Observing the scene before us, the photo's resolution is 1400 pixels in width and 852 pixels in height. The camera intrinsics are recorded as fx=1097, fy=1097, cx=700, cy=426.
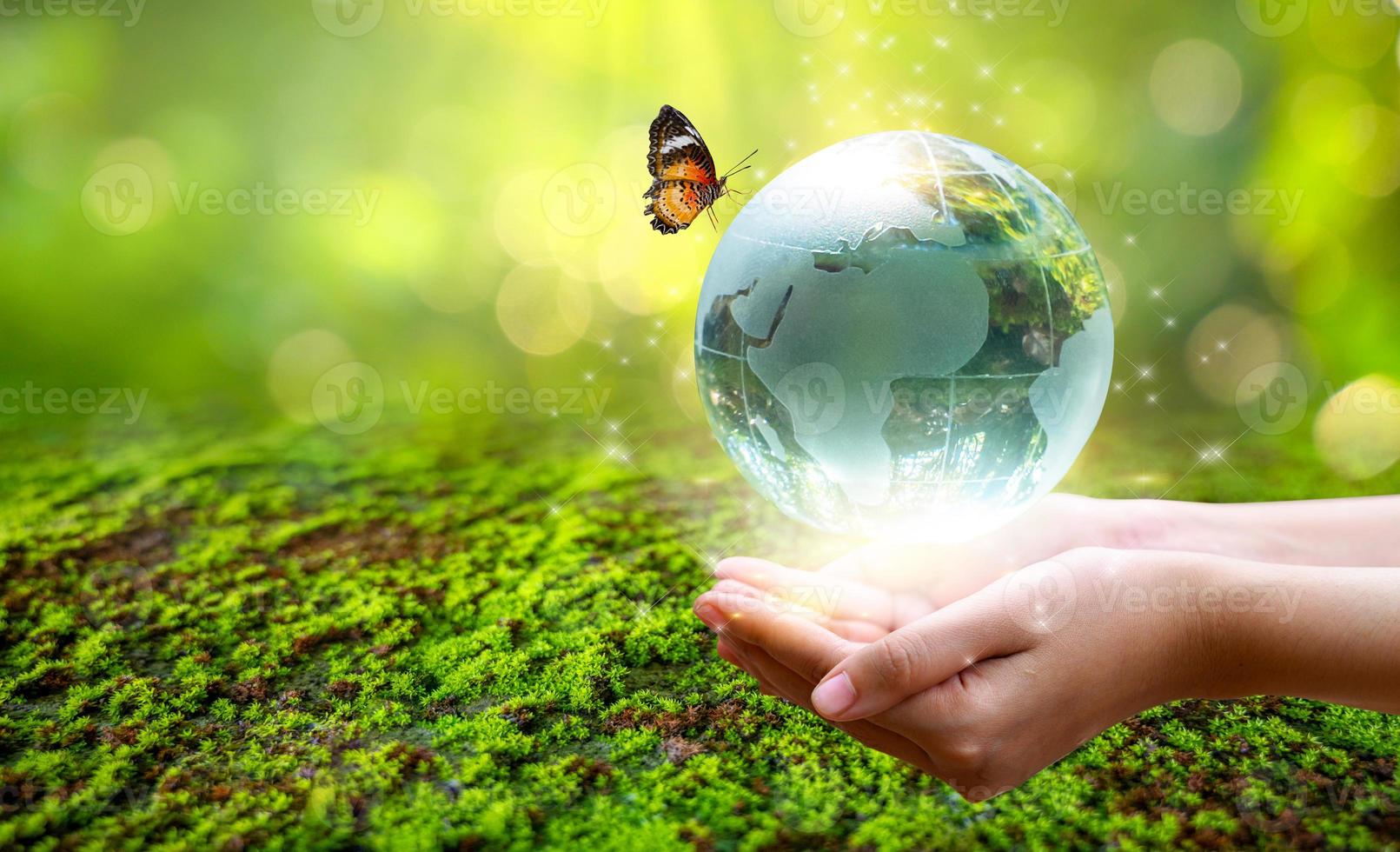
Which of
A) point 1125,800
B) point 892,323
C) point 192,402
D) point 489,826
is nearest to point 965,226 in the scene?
point 892,323

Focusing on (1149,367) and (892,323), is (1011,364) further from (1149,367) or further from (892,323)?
(1149,367)

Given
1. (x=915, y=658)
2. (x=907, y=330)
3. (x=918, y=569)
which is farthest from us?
(x=918, y=569)

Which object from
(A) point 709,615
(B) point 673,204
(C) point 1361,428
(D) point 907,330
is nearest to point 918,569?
(A) point 709,615

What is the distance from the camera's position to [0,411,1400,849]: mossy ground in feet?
7.32

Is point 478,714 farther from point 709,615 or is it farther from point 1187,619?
point 1187,619

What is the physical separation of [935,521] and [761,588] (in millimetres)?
415

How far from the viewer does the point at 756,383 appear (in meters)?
2.22

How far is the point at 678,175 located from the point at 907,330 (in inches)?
37.9

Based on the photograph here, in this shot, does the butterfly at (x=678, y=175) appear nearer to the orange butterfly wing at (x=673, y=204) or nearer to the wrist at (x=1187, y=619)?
the orange butterfly wing at (x=673, y=204)

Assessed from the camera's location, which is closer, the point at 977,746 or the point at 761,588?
the point at 977,746

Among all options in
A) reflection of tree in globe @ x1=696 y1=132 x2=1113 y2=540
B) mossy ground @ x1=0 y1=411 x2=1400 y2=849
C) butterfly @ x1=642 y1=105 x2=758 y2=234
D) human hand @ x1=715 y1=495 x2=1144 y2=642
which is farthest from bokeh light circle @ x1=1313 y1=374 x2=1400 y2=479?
butterfly @ x1=642 y1=105 x2=758 y2=234

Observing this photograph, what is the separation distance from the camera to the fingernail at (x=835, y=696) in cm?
199

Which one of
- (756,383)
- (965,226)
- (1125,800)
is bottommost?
(1125,800)

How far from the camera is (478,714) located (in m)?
2.64
